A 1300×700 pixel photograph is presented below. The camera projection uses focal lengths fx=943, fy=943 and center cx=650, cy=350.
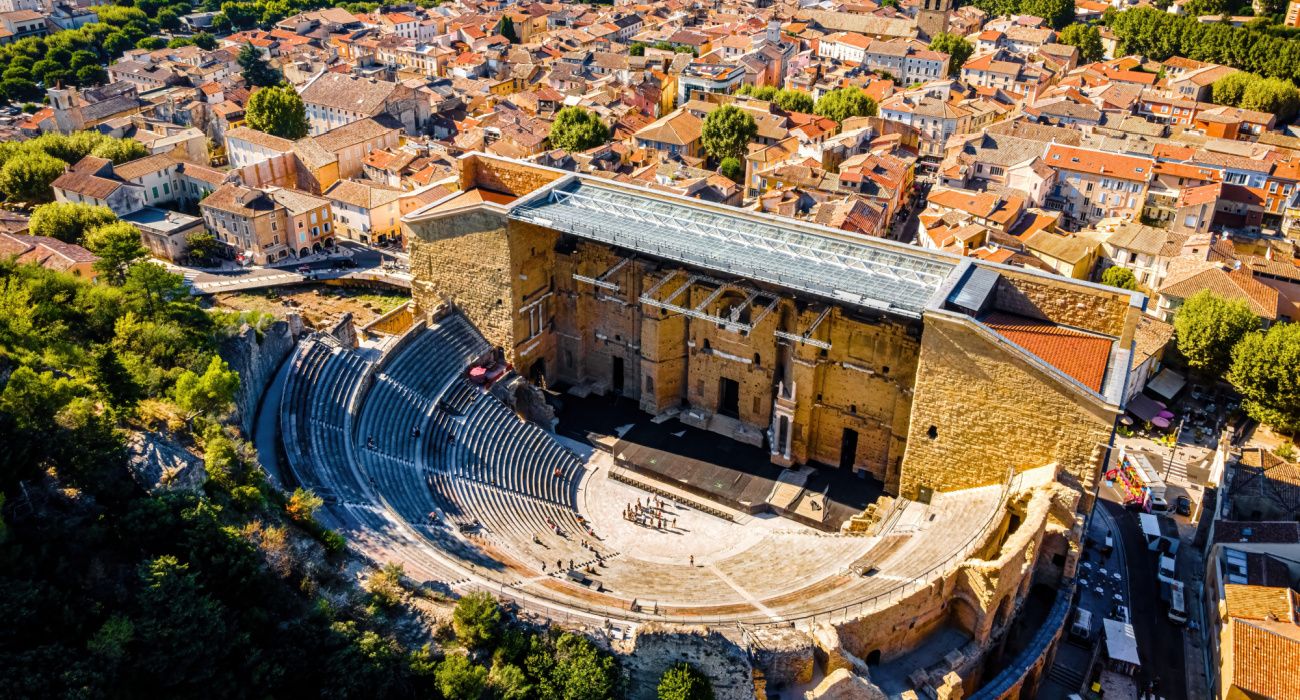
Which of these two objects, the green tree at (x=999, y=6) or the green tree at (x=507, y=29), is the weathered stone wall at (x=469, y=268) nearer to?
the green tree at (x=507, y=29)

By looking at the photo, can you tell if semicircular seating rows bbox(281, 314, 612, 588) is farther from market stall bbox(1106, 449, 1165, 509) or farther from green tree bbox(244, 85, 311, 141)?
green tree bbox(244, 85, 311, 141)

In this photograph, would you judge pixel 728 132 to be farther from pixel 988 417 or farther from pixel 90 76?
pixel 90 76

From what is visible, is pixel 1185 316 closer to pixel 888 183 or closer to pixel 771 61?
pixel 888 183

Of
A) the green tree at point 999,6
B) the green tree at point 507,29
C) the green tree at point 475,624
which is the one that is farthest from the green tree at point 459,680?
the green tree at point 999,6

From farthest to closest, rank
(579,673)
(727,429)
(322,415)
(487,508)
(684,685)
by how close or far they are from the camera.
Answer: (727,429), (322,415), (487,508), (684,685), (579,673)

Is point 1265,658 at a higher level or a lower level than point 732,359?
lower

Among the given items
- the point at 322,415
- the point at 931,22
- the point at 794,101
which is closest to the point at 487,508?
the point at 322,415

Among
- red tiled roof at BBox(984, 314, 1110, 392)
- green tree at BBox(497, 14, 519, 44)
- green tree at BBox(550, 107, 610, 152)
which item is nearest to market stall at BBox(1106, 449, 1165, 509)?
red tiled roof at BBox(984, 314, 1110, 392)

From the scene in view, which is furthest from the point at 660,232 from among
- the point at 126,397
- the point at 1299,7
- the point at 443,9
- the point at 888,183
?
the point at 1299,7
